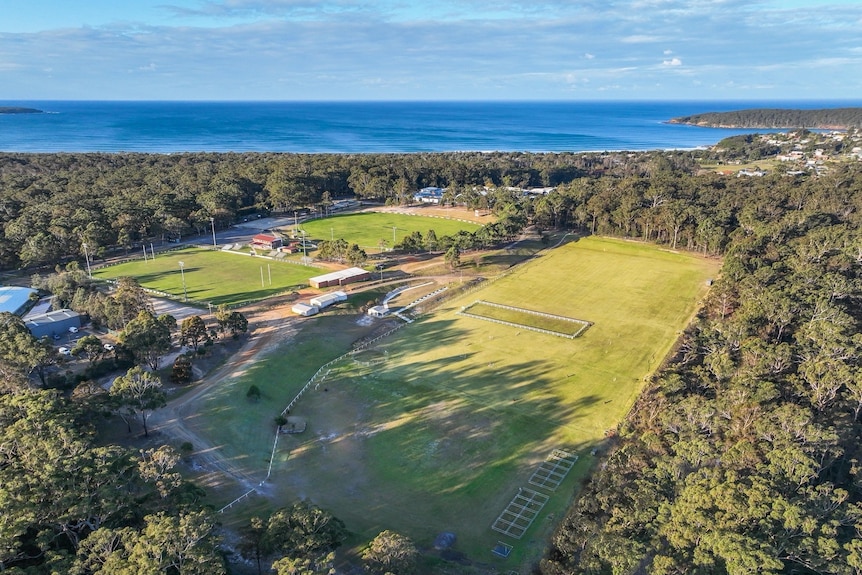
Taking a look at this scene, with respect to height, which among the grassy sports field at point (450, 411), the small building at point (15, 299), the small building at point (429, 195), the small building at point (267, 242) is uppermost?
the small building at point (429, 195)

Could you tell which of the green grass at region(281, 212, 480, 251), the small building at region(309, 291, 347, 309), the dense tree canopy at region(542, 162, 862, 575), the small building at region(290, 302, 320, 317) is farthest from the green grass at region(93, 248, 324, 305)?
the dense tree canopy at region(542, 162, 862, 575)

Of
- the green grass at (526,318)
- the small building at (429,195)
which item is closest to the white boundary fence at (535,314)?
the green grass at (526,318)

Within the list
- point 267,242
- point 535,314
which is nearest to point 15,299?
point 267,242

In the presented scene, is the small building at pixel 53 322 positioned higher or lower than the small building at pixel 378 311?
higher

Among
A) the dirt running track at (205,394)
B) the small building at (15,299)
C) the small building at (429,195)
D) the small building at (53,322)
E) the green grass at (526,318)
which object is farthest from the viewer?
the small building at (429,195)

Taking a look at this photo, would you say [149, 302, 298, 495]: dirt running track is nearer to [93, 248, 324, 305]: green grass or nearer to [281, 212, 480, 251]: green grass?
[93, 248, 324, 305]: green grass

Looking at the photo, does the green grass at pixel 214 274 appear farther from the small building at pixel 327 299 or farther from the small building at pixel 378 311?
the small building at pixel 378 311

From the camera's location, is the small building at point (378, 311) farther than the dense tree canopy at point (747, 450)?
Yes
